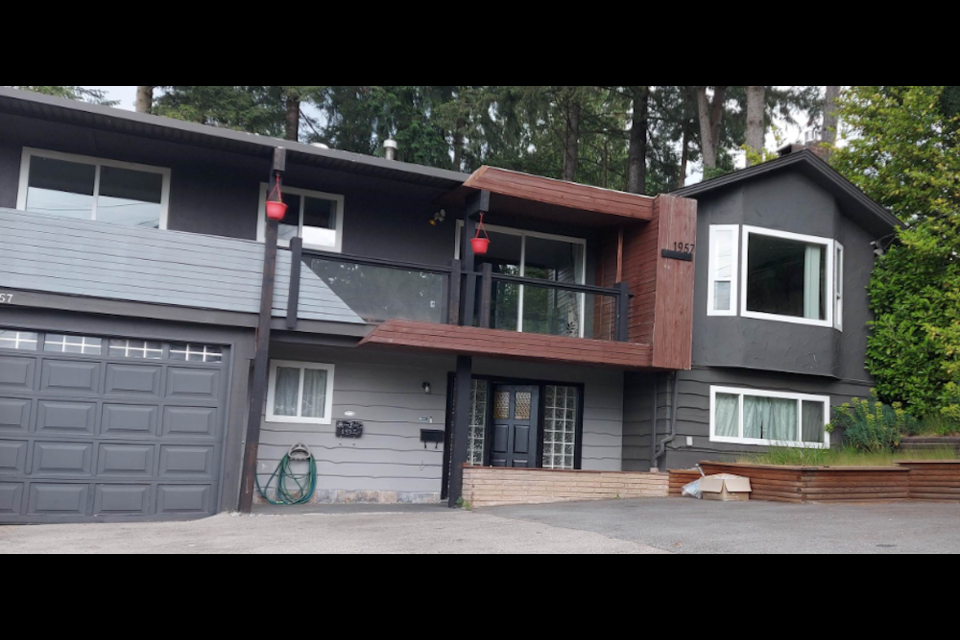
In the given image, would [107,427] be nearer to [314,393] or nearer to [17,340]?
[17,340]

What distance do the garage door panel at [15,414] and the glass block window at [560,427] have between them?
7473mm

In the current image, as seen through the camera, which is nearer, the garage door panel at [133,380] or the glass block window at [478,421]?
the garage door panel at [133,380]

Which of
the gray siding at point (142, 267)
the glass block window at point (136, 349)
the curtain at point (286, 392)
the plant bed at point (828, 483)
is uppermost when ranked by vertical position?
the gray siding at point (142, 267)

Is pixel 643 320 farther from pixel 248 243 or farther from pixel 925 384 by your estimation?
pixel 248 243

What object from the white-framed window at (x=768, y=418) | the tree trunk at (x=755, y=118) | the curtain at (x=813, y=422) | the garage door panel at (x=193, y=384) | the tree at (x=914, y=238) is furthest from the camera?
the tree trunk at (x=755, y=118)

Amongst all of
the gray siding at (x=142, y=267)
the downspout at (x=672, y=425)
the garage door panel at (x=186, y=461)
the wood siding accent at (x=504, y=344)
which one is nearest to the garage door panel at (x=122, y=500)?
the garage door panel at (x=186, y=461)

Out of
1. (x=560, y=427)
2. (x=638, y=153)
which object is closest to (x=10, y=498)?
(x=560, y=427)

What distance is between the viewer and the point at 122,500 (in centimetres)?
1053

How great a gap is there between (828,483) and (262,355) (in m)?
7.55

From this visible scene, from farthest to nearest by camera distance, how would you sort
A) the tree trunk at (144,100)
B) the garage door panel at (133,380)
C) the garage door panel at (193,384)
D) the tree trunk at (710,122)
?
the tree trunk at (710,122)
the tree trunk at (144,100)
the garage door panel at (193,384)
the garage door panel at (133,380)

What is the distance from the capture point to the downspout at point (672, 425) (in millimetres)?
13336

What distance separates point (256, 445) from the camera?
1110 centimetres

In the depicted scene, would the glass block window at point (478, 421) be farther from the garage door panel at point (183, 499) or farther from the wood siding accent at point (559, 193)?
the garage door panel at point (183, 499)

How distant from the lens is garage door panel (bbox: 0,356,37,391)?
10227 mm
